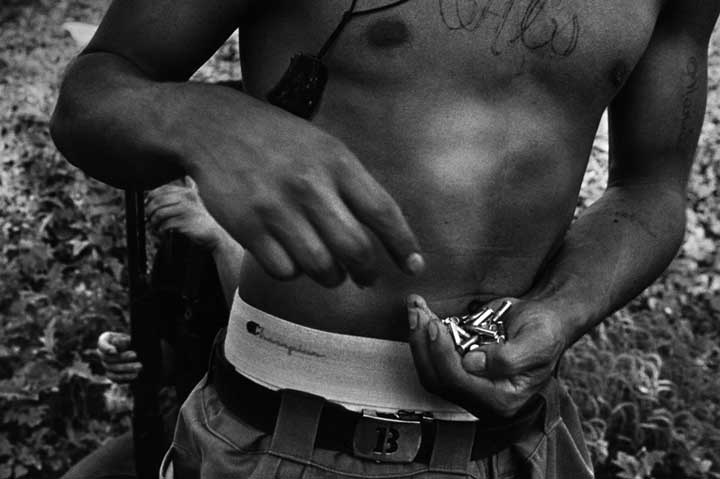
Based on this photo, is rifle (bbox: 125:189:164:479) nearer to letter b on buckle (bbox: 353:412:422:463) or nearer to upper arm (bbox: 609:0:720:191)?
letter b on buckle (bbox: 353:412:422:463)

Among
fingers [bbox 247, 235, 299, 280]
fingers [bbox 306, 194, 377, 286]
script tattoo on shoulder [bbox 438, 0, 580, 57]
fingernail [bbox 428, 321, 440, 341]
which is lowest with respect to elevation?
fingernail [bbox 428, 321, 440, 341]

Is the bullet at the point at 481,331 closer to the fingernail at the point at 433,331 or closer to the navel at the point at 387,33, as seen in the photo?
the fingernail at the point at 433,331

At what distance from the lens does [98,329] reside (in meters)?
4.43

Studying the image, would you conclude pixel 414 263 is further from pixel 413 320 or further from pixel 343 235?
pixel 413 320

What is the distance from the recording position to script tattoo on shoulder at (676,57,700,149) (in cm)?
205

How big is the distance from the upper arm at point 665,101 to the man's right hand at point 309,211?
3.50 feet

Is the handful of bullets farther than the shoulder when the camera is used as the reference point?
No

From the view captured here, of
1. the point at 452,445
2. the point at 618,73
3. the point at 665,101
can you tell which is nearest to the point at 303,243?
the point at 452,445

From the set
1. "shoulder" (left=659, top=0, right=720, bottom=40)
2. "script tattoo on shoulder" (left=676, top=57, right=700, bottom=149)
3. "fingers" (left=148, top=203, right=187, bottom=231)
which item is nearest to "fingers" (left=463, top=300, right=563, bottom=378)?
"script tattoo on shoulder" (left=676, top=57, right=700, bottom=149)

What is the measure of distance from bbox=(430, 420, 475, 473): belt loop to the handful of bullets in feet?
0.58

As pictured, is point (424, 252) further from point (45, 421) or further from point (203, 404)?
point (45, 421)

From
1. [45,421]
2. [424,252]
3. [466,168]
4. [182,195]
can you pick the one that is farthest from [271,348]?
[45,421]

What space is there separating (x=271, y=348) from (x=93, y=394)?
9.36 ft

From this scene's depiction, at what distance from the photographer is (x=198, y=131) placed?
A: 119cm
